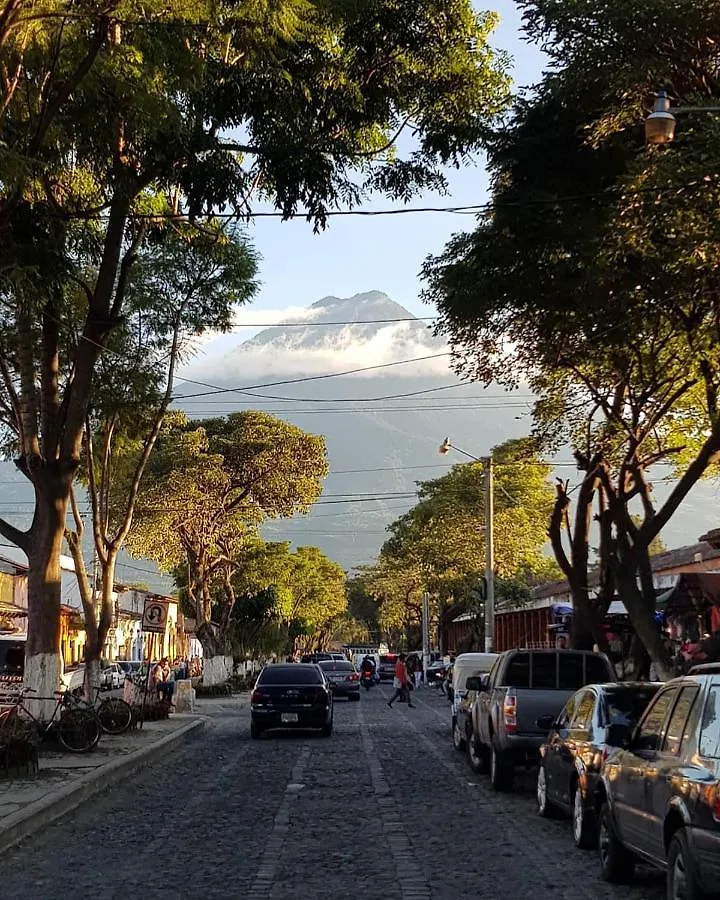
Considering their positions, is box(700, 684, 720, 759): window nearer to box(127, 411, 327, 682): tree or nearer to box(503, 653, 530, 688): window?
box(503, 653, 530, 688): window

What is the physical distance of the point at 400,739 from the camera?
27750mm

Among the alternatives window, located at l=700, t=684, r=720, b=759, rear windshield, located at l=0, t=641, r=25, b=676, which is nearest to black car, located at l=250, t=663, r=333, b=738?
rear windshield, located at l=0, t=641, r=25, b=676

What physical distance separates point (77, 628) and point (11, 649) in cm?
1961

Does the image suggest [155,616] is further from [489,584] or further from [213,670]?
[213,670]

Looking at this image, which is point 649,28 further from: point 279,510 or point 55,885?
point 279,510

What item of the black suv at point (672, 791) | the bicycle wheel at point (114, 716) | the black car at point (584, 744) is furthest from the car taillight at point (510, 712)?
the bicycle wheel at point (114, 716)

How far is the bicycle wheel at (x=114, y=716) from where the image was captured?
2555cm

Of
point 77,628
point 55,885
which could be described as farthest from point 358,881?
point 77,628

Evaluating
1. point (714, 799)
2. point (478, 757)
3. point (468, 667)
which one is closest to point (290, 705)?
point (468, 667)

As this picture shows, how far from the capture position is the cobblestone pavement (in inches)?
377

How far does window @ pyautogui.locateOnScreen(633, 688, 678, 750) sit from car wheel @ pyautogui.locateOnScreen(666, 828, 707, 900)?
1.08 meters

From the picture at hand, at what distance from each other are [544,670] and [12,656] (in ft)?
91.0

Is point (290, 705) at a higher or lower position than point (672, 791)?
higher

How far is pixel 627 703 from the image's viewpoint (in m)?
12.2
